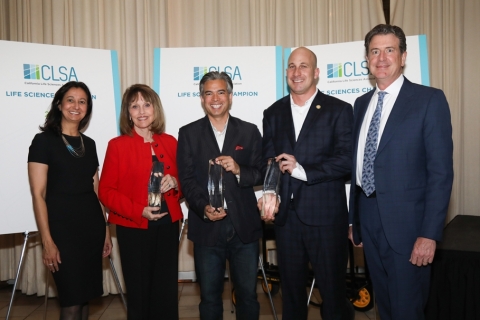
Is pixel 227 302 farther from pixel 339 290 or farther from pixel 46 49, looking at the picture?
pixel 46 49

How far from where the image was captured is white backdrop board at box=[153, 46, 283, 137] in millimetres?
3932

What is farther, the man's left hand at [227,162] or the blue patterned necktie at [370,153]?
the man's left hand at [227,162]

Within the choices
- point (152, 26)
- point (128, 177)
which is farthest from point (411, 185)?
point (152, 26)

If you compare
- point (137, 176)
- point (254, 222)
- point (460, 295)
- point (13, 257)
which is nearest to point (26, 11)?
point (13, 257)

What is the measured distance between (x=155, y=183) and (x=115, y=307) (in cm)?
240

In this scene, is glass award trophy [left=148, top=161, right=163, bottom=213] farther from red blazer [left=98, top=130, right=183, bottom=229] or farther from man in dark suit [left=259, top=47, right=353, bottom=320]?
man in dark suit [left=259, top=47, right=353, bottom=320]

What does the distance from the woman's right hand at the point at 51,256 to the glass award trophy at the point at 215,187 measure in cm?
102

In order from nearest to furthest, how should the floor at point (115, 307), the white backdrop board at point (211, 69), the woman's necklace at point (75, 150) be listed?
the woman's necklace at point (75, 150)
the white backdrop board at point (211, 69)
the floor at point (115, 307)

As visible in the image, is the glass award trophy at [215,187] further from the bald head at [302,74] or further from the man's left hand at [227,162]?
the bald head at [302,74]

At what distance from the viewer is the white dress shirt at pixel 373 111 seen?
2.44m

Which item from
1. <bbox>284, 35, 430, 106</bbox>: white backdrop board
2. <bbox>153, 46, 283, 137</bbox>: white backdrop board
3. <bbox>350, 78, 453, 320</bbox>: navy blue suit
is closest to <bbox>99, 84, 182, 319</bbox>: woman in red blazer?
<bbox>153, 46, 283, 137</bbox>: white backdrop board

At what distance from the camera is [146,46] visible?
16.2ft

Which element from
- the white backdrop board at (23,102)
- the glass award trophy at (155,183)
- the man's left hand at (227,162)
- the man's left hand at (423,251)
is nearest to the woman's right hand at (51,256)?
the glass award trophy at (155,183)

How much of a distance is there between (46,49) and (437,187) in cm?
313
